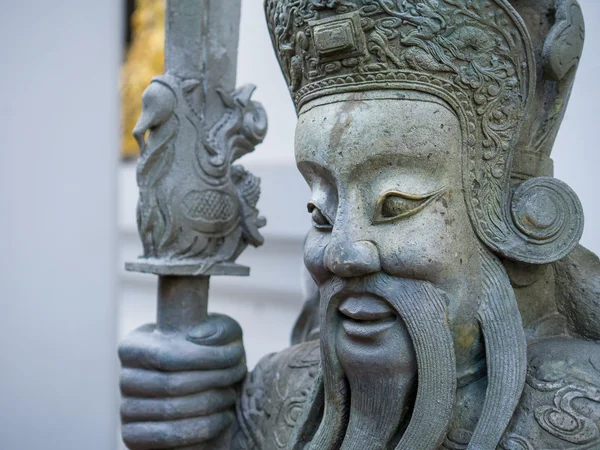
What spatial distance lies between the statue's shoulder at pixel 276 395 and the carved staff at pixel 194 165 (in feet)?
0.57

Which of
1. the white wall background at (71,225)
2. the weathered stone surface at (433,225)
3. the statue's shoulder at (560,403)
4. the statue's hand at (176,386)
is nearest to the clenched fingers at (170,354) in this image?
the statue's hand at (176,386)

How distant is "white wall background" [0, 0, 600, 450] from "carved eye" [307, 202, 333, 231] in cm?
126

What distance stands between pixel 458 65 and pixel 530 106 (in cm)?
15

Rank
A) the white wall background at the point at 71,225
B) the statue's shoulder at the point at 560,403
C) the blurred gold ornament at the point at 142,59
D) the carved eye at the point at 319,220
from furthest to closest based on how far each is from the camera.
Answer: the blurred gold ornament at the point at 142,59
the white wall background at the point at 71,225
the carved eye at the point at 319,220
the statue's shoulder at the point at 560,403

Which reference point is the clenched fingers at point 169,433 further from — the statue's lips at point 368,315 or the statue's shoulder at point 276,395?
the statue's lips at point 368,315

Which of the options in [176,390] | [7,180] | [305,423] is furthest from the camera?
[7,180]

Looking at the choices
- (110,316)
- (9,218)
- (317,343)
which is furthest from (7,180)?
(317,343)

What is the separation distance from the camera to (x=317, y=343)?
1.52 metres

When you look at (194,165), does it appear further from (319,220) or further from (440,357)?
(440,357)

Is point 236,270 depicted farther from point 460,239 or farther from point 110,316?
point 110,316

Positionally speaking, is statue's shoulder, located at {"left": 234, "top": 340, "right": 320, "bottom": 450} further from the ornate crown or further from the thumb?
the ornate crown

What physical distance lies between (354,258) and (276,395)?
46 cm

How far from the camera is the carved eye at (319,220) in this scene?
1184 millimetres

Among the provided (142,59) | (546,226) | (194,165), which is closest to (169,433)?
(194,165)
